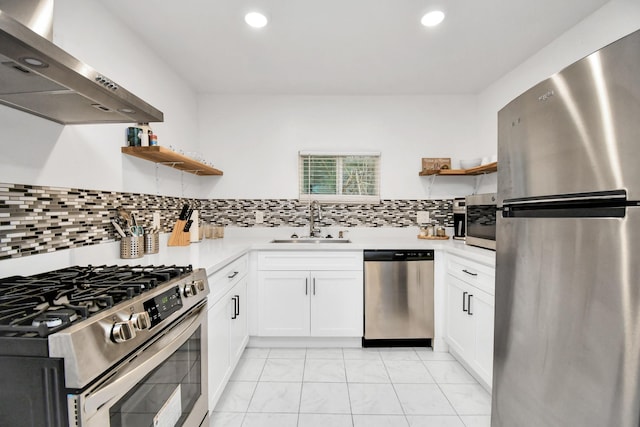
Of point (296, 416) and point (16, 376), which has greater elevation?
point (16, 376)

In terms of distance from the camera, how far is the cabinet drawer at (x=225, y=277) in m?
1.62

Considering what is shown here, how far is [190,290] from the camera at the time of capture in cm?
122

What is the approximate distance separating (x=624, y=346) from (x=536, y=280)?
0.30 metres

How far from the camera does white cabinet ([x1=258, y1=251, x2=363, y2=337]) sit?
2443mm

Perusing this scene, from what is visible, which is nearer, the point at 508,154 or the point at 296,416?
the point at 508,154

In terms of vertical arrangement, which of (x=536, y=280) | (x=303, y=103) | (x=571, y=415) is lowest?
(x=571, y=415)

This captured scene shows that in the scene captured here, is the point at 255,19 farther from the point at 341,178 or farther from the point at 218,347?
the point at 218,347

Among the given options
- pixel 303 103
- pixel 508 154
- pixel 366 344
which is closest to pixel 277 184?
pixel 303 103

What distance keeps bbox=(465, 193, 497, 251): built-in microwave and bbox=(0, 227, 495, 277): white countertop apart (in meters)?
0.07

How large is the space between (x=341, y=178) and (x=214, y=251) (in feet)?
5.16

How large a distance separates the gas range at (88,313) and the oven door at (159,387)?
0.14 ft

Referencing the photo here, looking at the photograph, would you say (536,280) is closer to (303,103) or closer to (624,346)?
(624,346)

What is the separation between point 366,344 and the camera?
248 cm

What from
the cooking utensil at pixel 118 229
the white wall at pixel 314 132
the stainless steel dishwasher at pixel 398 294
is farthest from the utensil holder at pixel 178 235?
the stainless steel dishwasher at pixel 398 294
